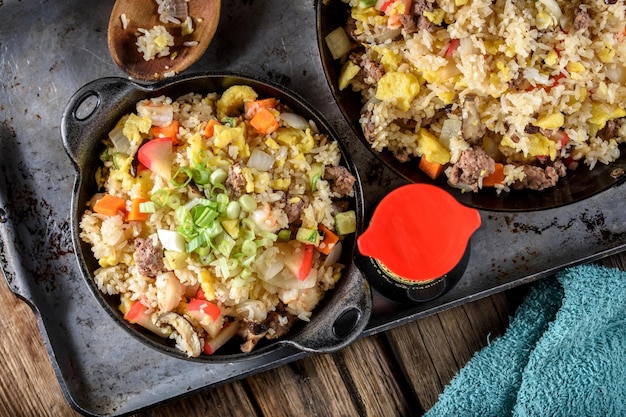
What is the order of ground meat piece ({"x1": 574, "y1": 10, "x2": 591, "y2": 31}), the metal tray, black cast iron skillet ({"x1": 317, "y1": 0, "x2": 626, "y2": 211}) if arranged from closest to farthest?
ground meat piece ({"x1": 574, "y1": 10, "x2": 591, "y2": 31}) → black cast iron skillet ({"x1": 317, "y1": 0, "x2": 626, "y2": 211}) → the metal tray

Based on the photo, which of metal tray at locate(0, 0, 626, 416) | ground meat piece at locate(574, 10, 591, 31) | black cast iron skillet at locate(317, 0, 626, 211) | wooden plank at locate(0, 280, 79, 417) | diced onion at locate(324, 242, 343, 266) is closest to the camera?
ground meat piece at locate(574, 10, 591, 31)

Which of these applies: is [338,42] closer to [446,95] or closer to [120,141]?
[446,95]

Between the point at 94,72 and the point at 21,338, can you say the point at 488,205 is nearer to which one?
the point at 94,72

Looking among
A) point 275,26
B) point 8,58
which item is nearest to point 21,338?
point 8,58

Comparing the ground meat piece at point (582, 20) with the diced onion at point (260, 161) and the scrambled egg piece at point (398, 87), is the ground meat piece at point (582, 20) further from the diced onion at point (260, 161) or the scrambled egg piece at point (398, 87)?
the diced onion at point (260, 161)

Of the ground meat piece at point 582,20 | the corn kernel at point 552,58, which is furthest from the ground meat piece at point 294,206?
the ground meat piece at point 582,20

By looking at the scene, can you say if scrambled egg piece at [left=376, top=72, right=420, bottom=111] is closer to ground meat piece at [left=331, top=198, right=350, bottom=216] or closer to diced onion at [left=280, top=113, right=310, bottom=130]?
diced onion at [left=280, top=113, right=310, bottom=130]

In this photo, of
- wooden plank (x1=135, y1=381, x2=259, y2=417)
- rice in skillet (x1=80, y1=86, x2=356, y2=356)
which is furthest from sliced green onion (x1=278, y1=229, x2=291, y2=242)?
wooden plank (x1=135, y1=381, x2=259, y2=417)
